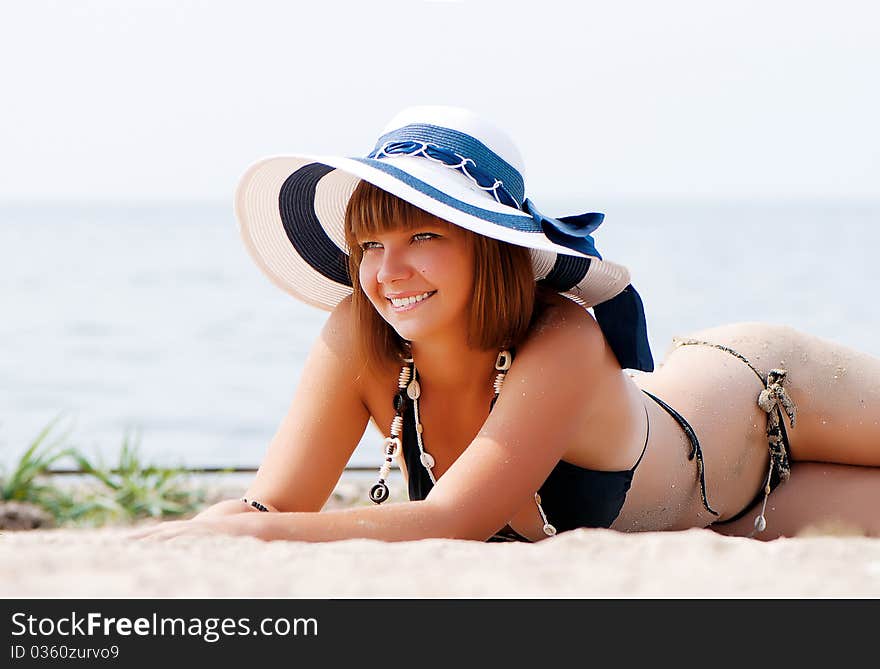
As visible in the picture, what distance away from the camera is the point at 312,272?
3027 mm

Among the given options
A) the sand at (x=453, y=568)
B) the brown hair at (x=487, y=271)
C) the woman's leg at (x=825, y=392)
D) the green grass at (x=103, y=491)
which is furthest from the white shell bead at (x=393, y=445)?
the green grass at (x=103, y=491)

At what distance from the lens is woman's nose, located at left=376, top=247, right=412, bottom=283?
95.0 inches

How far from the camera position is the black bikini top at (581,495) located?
2652 mm

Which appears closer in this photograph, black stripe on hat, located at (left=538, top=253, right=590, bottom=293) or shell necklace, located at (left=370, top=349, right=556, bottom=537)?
black stripe on hat, located at (left=538, top=253, right=590, bottom=293)

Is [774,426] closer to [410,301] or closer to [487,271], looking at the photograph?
[487,271]

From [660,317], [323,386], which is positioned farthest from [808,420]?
[660,317]

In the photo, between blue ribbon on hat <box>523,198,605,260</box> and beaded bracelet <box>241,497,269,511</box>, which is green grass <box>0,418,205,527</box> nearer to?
beaded bracelet <box>241,497,269,511</box>

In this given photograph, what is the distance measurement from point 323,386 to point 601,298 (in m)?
0.69

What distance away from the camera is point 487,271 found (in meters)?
2.49

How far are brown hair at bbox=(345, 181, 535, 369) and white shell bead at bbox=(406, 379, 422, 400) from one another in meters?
0.23

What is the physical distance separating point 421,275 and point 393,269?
62 mm

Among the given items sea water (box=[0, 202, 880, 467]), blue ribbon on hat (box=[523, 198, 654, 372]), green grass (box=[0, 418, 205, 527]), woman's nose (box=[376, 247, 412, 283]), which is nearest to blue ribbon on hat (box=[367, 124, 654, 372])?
blue ribbon on hat (box=[523, 198, 654, 372])
